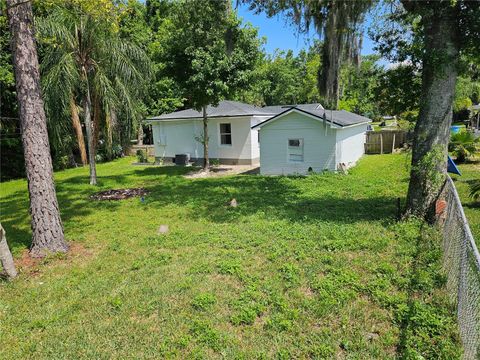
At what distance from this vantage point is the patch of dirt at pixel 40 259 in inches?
199

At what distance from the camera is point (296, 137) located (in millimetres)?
13812

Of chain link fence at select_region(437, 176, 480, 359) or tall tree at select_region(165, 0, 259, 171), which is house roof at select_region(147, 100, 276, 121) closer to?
tall tree at select_region(165, 0, 259, 171)

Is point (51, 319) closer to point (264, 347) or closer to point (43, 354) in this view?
point (43, 354)

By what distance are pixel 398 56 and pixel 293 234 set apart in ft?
13.6

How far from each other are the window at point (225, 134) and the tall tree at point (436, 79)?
1238 cm

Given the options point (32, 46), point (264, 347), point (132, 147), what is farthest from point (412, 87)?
point (132, 147)

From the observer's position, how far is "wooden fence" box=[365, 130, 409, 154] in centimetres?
1952

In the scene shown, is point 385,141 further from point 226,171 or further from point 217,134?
point 226,171

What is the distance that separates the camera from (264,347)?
3090 millimetres

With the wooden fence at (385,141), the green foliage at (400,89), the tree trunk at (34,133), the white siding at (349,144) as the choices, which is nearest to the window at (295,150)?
the white siding at (349,144)

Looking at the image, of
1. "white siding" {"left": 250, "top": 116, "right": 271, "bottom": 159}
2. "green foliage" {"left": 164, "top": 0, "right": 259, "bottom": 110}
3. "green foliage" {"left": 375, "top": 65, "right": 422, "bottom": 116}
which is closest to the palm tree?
"green foliage" {"left": 164, "top": 0, "right": 259, "bottom": 110}

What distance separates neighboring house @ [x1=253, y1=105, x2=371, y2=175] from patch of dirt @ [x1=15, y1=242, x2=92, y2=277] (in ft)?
32.1

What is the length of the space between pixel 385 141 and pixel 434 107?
49.0 ft

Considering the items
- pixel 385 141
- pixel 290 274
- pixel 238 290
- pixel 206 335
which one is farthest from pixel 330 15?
pixel 385 141
